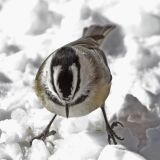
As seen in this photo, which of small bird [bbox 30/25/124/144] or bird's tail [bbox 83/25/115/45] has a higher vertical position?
small bird [bbox 30/25/124/144]

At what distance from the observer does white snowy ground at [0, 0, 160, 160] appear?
303 cm

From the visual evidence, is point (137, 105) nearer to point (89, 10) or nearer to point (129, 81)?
point (129, 81)

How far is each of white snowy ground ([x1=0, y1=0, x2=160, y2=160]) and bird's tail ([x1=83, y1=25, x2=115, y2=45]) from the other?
0.10 m

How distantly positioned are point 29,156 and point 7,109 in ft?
1.15

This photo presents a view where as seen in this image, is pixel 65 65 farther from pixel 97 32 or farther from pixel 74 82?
pixel 97 32

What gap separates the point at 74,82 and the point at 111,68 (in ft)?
3.29

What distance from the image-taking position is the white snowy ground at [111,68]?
303 cm

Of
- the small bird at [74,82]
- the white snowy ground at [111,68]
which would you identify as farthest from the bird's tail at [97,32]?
the small bird at [74,82]

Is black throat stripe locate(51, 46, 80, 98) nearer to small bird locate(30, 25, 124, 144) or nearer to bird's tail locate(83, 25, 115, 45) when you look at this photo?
small bird locate(30, 25, 124, 144)

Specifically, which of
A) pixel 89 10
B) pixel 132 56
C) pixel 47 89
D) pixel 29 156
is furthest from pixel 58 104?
pixel 89 10

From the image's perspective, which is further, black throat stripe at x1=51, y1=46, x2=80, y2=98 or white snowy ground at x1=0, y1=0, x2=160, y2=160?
white snowy ground at x1=0, y1=0, x2=160, y2=160

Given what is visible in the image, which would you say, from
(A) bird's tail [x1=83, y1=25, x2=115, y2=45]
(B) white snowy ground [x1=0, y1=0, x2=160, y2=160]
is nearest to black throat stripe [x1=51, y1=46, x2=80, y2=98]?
(B) white snowy ground [x1=0, y1=0, x2=160, y2=160]

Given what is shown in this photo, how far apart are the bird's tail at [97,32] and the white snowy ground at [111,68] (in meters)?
0.10

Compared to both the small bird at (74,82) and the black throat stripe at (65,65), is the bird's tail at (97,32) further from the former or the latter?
the black throat stripe at (65,65)
